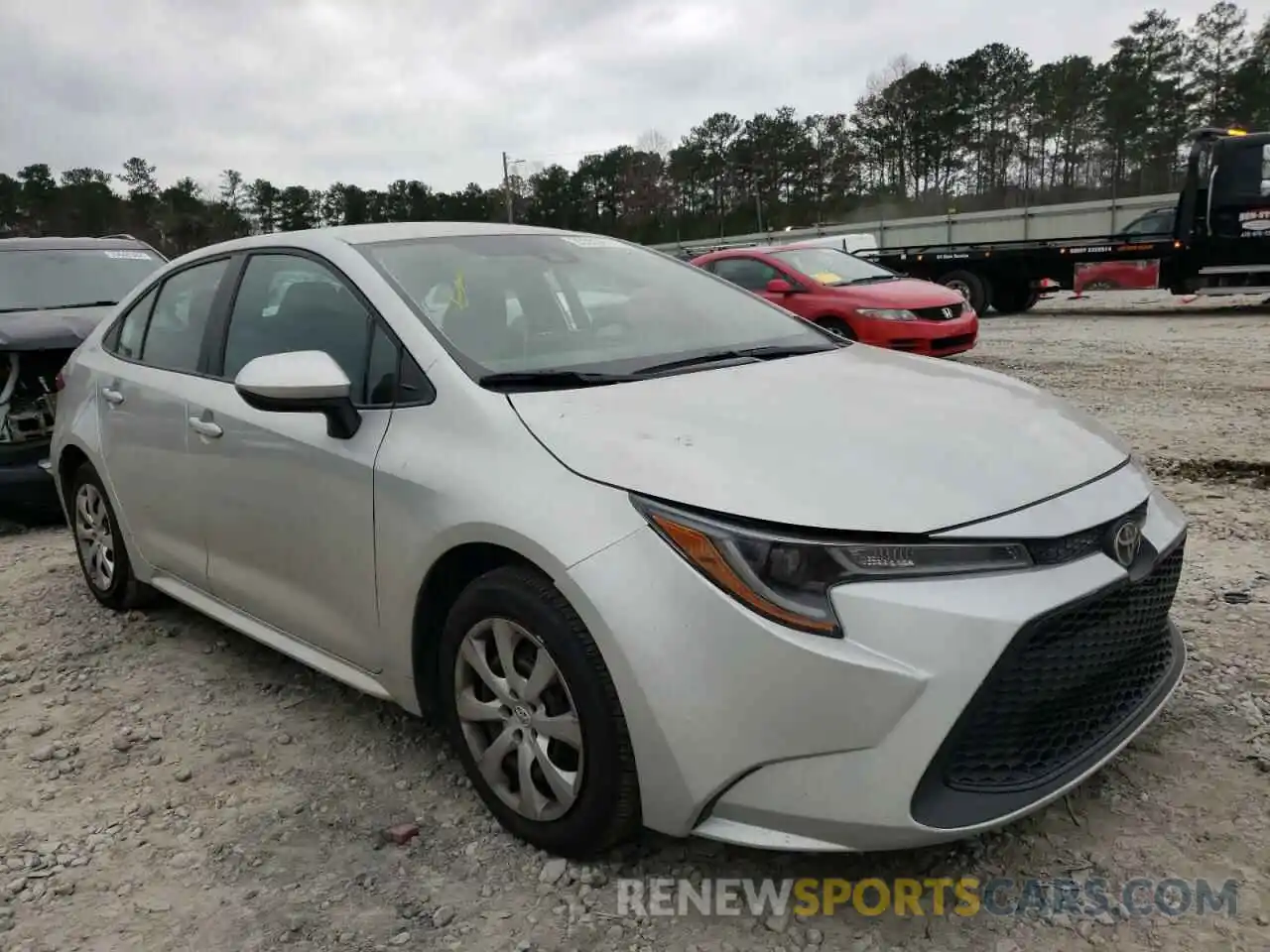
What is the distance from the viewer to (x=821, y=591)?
190cm

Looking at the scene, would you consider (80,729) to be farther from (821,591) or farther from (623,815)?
(821,591)

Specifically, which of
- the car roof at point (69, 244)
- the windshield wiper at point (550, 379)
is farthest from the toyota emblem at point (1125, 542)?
the car roof at point (69, 244)

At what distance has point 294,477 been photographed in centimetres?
282

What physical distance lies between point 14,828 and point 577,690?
1.73 m

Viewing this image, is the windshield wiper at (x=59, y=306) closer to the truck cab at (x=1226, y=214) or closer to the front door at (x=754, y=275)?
the front door at (x=754, y=275)

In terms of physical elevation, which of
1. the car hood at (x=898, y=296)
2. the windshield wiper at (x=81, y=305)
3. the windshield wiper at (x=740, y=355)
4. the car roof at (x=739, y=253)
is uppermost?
the car roof at (x=739, y=253)

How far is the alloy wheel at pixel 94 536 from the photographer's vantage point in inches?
160

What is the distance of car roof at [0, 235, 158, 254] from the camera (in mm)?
6934

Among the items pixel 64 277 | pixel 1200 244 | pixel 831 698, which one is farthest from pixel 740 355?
pixel 1200 244

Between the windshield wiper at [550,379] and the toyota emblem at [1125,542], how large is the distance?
3.98ft

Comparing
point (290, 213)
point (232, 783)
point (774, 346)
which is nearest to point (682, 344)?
point (774, 346)

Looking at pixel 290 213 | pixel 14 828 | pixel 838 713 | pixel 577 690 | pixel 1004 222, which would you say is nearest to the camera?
pixel 838 713

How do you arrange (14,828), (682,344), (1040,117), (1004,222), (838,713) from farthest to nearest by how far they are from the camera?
(1040,117) < (1004,222) < (682,344) < (14,828) < (838,713)

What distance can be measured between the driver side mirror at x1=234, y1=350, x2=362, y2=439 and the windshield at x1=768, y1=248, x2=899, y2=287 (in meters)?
8.46
